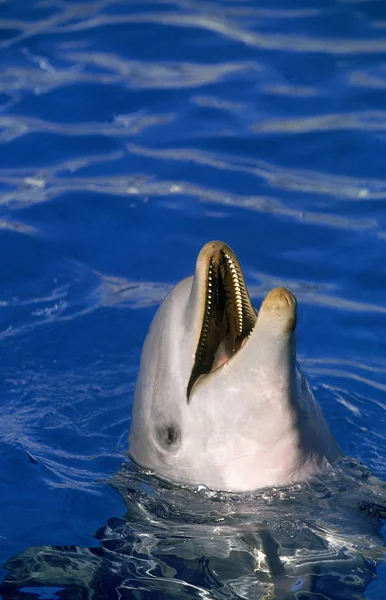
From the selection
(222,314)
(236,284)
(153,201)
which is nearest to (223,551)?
(222,314)

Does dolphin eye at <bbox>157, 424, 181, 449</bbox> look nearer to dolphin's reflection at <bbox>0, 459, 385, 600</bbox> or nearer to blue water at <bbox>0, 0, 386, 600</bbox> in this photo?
dolphin's reflection at <bbox>0, 459, 385, 600</bbox>

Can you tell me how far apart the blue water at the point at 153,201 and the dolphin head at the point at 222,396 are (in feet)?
2.15

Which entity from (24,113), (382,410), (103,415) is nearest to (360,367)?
(382,410)

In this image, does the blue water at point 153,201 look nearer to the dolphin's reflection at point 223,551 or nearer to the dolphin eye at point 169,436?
the dolphin's reflection at point 223,551

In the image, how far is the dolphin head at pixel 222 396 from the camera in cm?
478

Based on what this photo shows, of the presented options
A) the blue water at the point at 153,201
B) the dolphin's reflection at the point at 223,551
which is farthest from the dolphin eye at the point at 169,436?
the blue water at the point at 153,201

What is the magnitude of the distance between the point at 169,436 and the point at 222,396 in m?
0.42

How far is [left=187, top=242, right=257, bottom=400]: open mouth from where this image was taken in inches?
191

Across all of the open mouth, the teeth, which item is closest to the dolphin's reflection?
the open mouth

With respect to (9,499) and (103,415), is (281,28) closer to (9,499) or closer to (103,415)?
(103,415)

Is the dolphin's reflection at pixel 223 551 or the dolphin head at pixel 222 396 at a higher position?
the dolphin head at pixel 222 396

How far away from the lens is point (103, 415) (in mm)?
6895

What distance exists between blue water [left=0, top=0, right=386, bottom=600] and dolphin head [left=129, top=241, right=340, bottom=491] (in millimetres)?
657

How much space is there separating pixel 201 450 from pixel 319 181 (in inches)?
204
